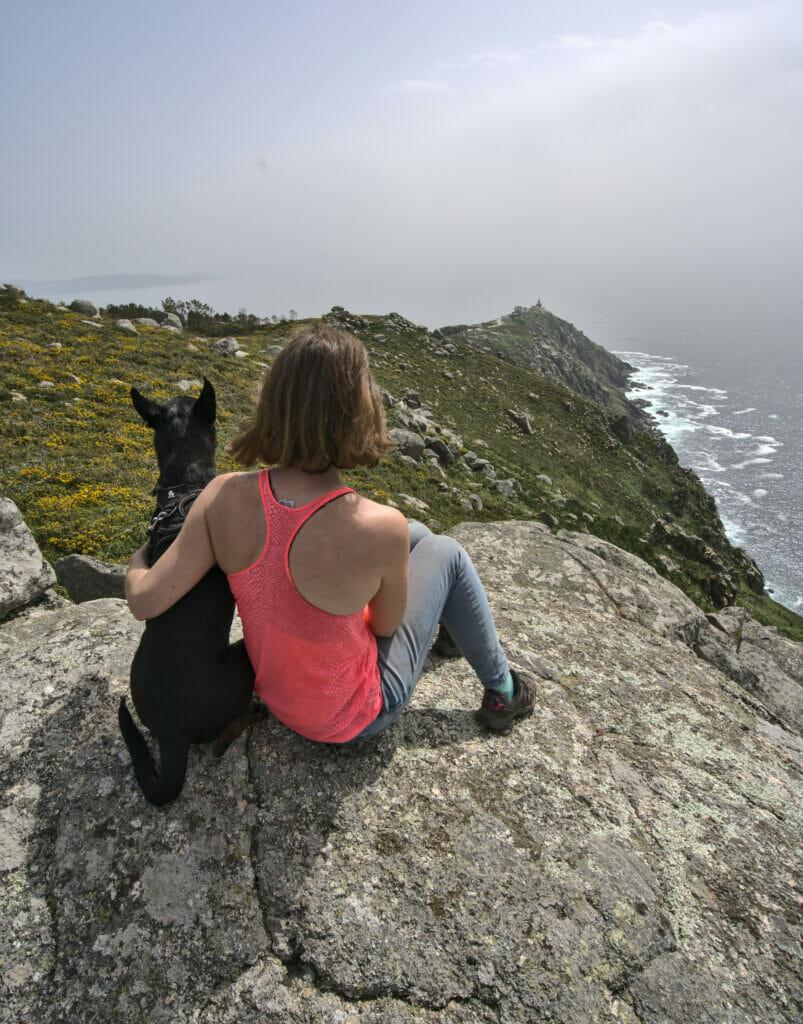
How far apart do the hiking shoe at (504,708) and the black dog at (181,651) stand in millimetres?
1791

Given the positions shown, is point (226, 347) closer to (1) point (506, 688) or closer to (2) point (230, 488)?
(1) point (506, 688)

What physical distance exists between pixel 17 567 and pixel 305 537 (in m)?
4.50

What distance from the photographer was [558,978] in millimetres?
2486

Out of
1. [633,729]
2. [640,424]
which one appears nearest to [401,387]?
[633,729]

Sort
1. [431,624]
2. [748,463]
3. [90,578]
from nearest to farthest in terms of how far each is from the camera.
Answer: [431,624] < [90,578] < [748,463]

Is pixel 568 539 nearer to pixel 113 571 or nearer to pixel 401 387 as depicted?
pixel 113 571

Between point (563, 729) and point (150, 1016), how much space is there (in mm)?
3045

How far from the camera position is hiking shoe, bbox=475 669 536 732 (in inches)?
146

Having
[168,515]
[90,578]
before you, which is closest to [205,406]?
[168,515]

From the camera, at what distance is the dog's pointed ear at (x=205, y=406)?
2.72 meters

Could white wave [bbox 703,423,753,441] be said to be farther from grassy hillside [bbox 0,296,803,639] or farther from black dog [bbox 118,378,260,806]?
black dog [bbox 118,378,260,806]

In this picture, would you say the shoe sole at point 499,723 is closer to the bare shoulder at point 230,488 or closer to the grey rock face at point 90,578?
the bare shoulder at point 230,488

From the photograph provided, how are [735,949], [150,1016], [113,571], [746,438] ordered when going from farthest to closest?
[746,438], [113,571], [735,949], [150,1016]

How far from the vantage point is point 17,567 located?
5.02 m
